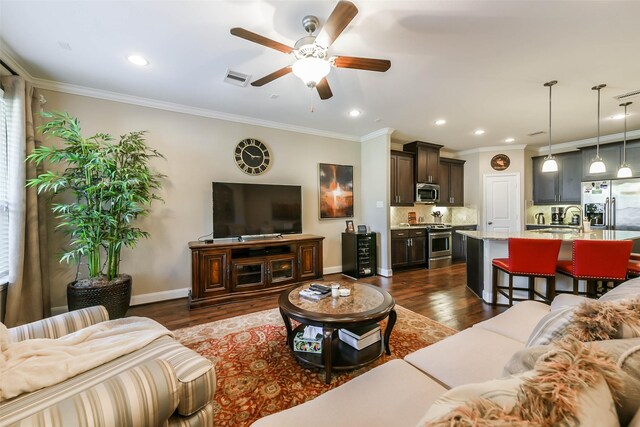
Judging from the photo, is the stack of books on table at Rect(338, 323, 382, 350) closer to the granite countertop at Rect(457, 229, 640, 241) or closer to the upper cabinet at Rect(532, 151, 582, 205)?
A: the granite countertop at Rect(457, 229, 640, 241)

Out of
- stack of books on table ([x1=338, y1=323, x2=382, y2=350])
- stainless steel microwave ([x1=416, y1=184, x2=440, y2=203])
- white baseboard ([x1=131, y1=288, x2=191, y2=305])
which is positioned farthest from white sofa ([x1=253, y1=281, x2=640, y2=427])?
stainless steel microwave ([x1=416, y1=184, x2=440, y2=203])

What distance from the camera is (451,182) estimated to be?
241 inches

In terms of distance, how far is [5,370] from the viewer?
1.02 metres

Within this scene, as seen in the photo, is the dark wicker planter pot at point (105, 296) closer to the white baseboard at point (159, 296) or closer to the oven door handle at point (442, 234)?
the white baseboard at point (159, 296)

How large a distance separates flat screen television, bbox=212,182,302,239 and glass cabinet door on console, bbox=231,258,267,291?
0.47m

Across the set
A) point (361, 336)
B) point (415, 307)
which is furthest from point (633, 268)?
point (361, 336)

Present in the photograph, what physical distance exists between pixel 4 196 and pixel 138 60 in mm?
1803

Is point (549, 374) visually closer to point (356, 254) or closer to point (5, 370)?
point (5, 370)

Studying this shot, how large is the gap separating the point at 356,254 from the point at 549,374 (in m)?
3.96

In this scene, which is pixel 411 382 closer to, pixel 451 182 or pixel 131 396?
pixel 131 396

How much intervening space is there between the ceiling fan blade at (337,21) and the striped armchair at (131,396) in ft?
6.68

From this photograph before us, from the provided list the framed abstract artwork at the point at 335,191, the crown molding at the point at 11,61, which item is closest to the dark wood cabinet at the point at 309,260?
the framed abstract artwork at the point at 335,191

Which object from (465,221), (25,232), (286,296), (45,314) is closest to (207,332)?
(286,296)

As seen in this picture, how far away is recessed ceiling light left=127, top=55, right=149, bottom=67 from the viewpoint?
7.92ft
